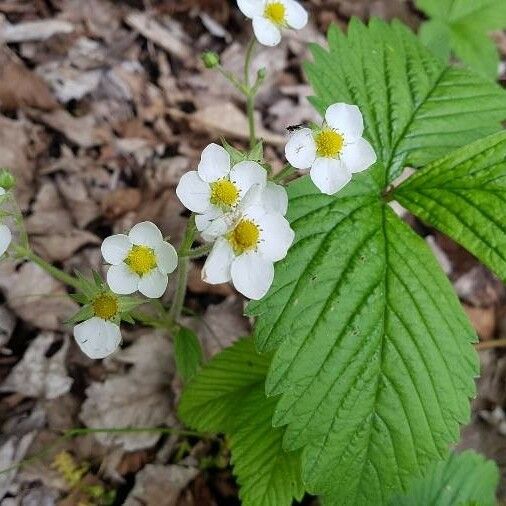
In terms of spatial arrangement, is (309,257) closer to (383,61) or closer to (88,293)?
(88,293)

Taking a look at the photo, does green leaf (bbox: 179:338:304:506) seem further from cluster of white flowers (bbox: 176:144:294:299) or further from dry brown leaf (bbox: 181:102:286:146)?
dry brown leaf (bbox: 181:102:286:146)

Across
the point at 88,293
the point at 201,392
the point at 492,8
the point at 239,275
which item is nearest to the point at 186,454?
the point at 201,392

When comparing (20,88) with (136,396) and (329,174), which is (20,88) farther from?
(329,174)

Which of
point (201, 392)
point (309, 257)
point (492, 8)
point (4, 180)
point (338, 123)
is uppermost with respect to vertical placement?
point (492, 8)

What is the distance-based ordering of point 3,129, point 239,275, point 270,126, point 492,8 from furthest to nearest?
point 270,126, point 492,8, point 3,129, point 239,275

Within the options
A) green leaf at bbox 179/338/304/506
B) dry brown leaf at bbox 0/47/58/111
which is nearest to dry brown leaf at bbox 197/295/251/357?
green leaf at bbox 179/338/304/506

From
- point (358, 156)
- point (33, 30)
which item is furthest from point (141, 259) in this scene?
point (33, 30)
